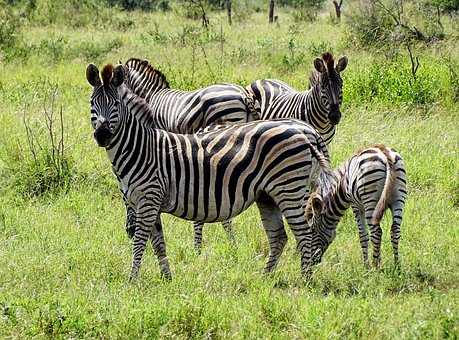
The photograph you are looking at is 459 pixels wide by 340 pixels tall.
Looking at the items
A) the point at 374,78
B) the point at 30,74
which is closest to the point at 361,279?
the point at 374,78

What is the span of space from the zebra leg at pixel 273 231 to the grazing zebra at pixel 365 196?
16.6 inches

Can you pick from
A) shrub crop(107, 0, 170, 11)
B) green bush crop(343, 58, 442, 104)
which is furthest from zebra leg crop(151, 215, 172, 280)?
shrub crop(107, 0, 170, 11)

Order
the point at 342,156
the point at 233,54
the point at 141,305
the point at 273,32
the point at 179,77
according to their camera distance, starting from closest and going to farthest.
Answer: the point at 141,305 < the point at 342,156 < the point at 179,77 < the point at 233,54 < the point at 273,32

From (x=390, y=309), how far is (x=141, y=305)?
1.85m

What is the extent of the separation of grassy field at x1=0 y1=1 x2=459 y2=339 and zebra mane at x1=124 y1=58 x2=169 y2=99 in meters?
1.08

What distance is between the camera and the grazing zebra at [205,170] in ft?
21.1

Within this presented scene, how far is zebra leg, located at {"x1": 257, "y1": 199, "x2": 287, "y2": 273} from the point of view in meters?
6.87

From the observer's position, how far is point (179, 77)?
14.9 m

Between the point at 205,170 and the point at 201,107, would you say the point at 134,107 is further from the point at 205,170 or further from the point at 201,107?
the point at 201,107

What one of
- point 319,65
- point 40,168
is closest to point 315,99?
point 319,65

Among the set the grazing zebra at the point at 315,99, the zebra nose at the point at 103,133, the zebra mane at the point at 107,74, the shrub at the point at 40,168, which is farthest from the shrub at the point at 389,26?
the zebra nose at the point at 103,133

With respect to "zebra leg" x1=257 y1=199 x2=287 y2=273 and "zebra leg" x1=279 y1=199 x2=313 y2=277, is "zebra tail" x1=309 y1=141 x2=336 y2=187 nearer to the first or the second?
"zebra leg" x1=279 y1=199 x2=313 y2=277

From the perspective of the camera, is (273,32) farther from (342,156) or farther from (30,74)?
(342,156)

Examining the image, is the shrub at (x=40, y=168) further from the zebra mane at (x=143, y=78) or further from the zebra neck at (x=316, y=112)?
the zebra neck at (x=316, y=112)
